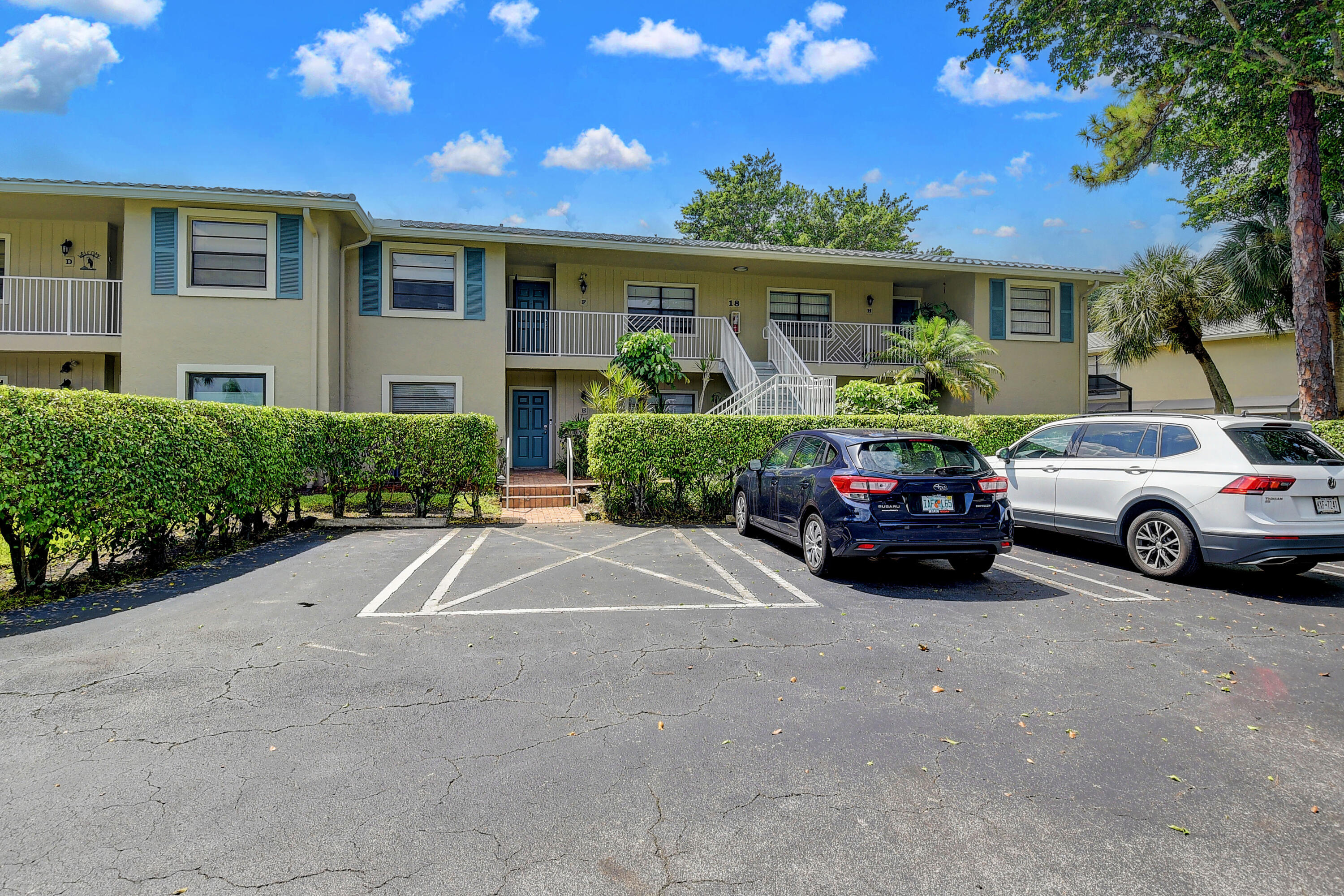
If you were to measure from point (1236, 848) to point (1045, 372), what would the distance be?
17241 millimetres

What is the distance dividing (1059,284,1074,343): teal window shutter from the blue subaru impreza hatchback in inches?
519

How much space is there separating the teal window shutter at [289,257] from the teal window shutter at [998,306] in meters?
15.5

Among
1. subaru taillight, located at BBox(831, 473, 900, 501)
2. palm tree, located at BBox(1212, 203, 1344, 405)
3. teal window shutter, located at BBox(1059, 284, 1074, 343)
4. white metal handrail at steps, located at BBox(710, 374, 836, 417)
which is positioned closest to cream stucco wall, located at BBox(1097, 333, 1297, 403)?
palm tree, located at BBox(1212, 203, 1344, 405)

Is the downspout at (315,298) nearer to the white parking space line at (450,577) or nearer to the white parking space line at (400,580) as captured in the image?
the white parking space line at (400,580)

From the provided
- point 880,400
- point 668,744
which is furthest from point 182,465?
point 880,400

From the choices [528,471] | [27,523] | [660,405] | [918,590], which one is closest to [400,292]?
[528,471]

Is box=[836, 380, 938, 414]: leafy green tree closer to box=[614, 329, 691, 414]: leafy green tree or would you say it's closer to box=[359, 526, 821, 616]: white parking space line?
box=[614, 329, 691, 414]: leafy green tree

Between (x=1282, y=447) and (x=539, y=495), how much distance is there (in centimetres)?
997

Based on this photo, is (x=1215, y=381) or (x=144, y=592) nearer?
(x=144, y=592)

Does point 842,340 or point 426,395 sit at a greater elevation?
point 842,340

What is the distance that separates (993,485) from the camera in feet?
21.3

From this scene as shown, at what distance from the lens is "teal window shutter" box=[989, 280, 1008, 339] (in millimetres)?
17203

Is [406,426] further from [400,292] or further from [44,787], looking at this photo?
[44,787]

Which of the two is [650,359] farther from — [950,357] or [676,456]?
[950,357]
